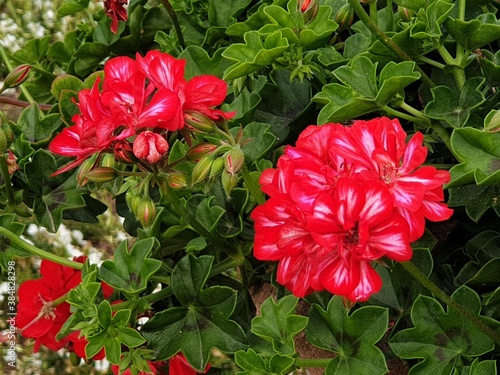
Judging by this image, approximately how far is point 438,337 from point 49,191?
637mm

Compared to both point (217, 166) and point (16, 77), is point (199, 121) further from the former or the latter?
point (16, 77)

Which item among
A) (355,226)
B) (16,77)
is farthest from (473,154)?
(16,77)

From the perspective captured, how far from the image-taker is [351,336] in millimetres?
958

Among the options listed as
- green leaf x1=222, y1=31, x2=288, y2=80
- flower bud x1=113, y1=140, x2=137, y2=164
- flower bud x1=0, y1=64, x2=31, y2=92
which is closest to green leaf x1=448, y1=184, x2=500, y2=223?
green leaf x1=222, y1=31, x2=288, y2=80

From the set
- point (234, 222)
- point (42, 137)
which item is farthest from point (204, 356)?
point (42, 137)

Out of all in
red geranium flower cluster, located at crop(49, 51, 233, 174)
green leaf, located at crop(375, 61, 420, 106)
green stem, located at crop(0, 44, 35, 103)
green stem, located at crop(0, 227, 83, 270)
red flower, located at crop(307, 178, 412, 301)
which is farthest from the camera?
green stem, located at crop(0, 44, 35, 103)

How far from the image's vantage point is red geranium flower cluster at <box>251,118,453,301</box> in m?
0.73

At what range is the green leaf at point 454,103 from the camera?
1.00m

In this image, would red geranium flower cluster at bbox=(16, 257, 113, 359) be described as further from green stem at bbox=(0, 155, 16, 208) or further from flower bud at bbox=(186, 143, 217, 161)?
flower bud at bbox=(186, 143, 217, 161)

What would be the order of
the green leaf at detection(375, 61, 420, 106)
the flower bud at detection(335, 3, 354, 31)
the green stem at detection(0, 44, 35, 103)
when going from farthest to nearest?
the green stem at detection(0, 44, 35, 103) < the flower bud at detection(335, 3, 354, 31) < the green leaf at detection(375, 61, 420, 106)

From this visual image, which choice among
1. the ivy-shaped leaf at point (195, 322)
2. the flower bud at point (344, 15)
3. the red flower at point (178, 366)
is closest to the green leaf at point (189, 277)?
the ivy-shaped leaf at point (195, 322)

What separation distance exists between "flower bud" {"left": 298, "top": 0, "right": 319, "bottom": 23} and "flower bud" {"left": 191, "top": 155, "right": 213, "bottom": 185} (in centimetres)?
26

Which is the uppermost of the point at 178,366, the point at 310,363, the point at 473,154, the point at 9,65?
the point at 473,154

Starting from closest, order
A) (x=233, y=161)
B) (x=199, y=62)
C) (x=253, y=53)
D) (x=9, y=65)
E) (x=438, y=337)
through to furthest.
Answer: (x=233, y=161)
(x=438, y=337)
(x=253, y=53)
(x=199, y=62)
(x=9, y=65)
